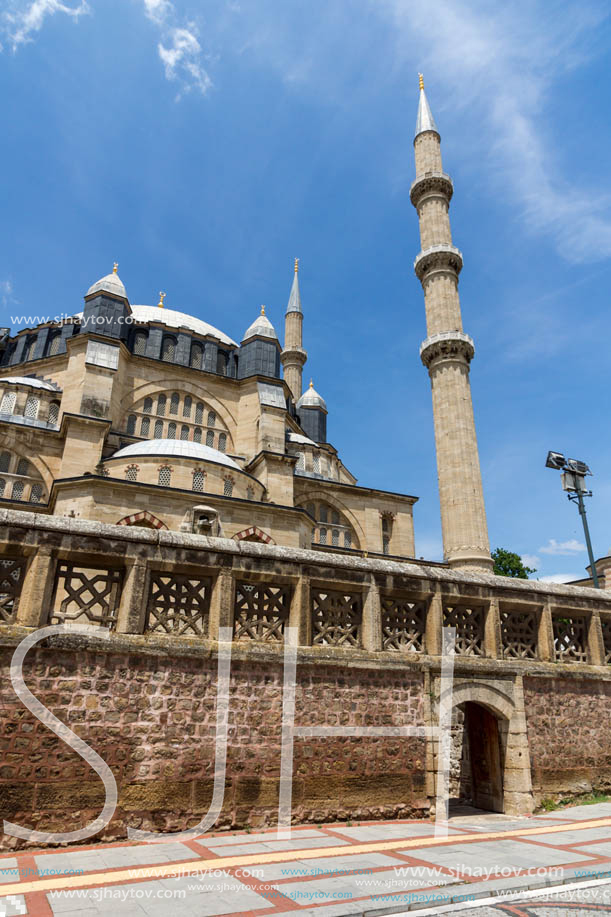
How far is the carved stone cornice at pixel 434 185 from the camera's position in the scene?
2797 cm

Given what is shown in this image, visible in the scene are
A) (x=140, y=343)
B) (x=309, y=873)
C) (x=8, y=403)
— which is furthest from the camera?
(x=140, y=343)

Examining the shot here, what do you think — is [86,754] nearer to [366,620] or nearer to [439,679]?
[366,620]

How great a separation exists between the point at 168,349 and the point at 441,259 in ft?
43.6

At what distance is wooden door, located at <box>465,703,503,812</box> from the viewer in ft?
25.3

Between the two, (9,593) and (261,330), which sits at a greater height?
(261,330)

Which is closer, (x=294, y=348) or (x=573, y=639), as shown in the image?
(x=573, y=639)

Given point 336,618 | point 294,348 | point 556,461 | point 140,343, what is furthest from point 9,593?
point 294,348

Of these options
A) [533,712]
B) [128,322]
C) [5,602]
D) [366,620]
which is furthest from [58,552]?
[128,322]

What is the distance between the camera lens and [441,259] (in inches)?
1044

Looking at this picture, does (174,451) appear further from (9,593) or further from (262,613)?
(9,593)

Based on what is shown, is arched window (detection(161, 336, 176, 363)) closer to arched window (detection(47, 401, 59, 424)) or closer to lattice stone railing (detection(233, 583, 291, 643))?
arched window (detection(47, 401, 59, 424))

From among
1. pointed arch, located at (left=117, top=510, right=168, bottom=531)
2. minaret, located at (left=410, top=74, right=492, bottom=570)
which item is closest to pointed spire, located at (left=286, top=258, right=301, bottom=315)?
minaret, located at (left=410, top=74, right=492, bottom=570)

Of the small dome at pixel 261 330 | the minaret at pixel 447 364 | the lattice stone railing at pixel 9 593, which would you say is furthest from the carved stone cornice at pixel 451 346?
the lattice stone railing at pixel 9 593

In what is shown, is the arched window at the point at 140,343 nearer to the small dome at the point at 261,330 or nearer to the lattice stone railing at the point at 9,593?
the small dome at the point at 261,330
